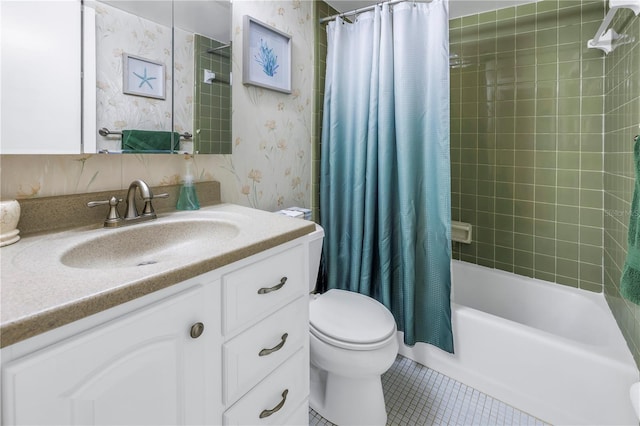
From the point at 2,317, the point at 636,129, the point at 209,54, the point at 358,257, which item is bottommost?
the point at 358,257

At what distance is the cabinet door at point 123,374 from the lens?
0.52m

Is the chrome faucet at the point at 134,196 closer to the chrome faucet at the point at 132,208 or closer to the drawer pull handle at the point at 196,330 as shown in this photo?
the chrome faucet at the point at 132,208

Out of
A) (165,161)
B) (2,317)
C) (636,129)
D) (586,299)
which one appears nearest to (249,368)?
(2,317)

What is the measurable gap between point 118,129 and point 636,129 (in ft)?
6.35

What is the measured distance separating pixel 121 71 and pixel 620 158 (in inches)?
84.1

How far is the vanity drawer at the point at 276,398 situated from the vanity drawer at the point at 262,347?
0.09 ft

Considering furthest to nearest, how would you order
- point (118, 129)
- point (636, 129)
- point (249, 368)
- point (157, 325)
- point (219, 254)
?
point (636, 129) < point (118, 129) < point (249, 368) < point (219, 254) < point (157, 325)

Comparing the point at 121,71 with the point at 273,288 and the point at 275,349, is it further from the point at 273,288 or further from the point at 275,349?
the point at 275,349

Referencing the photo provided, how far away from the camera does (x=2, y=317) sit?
0.49m

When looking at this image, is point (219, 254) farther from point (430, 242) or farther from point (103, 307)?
point (430, 242)

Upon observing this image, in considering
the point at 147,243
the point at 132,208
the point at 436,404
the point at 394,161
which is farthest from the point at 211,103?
the point at 436,404

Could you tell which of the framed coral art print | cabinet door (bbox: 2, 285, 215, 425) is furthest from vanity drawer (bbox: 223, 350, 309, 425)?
the framed coral art print

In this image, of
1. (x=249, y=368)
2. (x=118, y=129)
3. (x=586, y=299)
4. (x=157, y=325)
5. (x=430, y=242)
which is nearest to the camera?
(x=157, y=325)

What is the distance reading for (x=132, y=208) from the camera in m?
1.13
